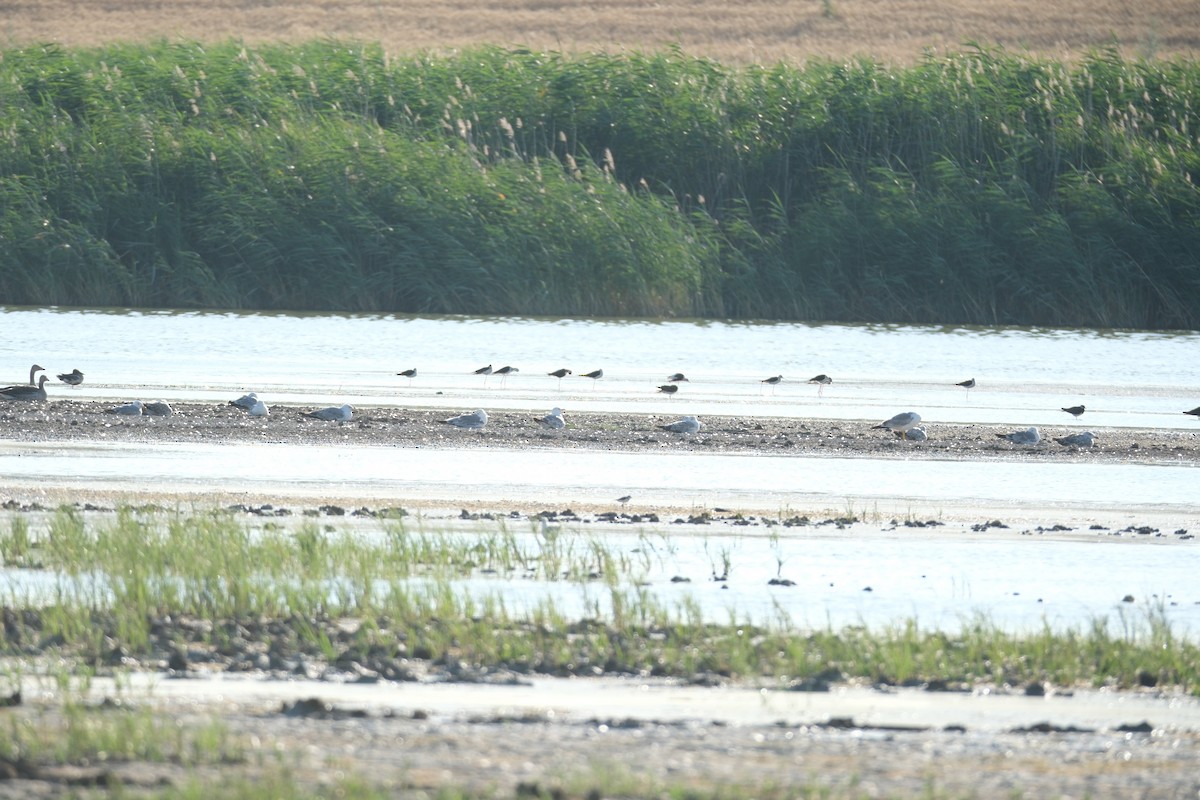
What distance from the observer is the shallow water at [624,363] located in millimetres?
17000

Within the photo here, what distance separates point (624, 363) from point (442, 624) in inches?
535

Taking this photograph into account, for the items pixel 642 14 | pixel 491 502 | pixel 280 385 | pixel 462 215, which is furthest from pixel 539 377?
pixel 642 14

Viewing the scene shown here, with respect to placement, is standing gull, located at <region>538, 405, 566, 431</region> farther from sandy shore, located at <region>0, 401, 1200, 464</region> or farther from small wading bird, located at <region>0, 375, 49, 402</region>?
small wading bird, located at <region>0, 375, 49, 402</region>

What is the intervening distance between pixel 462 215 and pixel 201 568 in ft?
54.7

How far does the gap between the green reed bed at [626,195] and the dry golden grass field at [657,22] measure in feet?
67.4

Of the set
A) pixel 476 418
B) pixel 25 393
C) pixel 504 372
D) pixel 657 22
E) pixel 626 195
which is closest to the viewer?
pixel 476 418

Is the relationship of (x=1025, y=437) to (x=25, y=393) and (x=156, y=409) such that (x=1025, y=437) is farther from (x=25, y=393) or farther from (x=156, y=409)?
(x=25, y=393)

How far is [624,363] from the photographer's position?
20562 mm

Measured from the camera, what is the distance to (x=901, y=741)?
18.6 feet

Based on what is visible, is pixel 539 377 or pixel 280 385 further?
pixel 539 377

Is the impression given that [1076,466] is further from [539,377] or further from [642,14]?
[642,14]

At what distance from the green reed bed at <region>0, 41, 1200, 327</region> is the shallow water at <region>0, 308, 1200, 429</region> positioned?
2.27 ft

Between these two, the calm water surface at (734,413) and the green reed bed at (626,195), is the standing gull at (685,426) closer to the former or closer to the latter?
the calm water surface at (734,413)

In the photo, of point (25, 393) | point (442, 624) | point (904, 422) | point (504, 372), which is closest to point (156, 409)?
point (25, 393)
